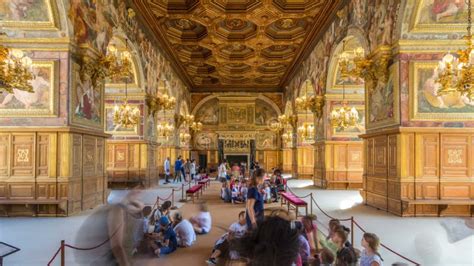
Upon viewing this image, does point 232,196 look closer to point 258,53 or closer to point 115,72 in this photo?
point 115,72

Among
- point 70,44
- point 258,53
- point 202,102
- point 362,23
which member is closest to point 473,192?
point 362,23

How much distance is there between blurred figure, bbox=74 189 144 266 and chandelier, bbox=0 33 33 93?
5585 mm

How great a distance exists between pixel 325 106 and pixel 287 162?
16.4 metres

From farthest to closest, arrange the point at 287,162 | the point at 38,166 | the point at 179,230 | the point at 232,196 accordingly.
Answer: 1. the point at 287,162
2. the point at 232,196
3. the point at 38,166
4. the point at 179,230

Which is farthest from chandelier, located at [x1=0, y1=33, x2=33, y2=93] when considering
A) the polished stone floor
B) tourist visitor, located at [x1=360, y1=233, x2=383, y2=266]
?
tourist visitor, located at [x1=360, y1=233, x2=383, y2=266]

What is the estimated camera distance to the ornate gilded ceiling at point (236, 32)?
16.6 metres

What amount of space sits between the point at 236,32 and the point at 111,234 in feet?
61.1

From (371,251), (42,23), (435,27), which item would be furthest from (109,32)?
(371,251)

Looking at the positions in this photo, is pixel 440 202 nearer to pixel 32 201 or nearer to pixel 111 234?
pixel 111 234

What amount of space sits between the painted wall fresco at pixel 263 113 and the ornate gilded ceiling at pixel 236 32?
6.16 meters

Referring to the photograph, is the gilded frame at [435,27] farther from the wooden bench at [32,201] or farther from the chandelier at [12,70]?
the wooden bench at [32,201]

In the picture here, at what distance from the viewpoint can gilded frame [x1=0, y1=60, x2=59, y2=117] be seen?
10062 mm

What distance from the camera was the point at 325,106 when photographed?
19031 millimetres

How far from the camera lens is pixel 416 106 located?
1045cm
